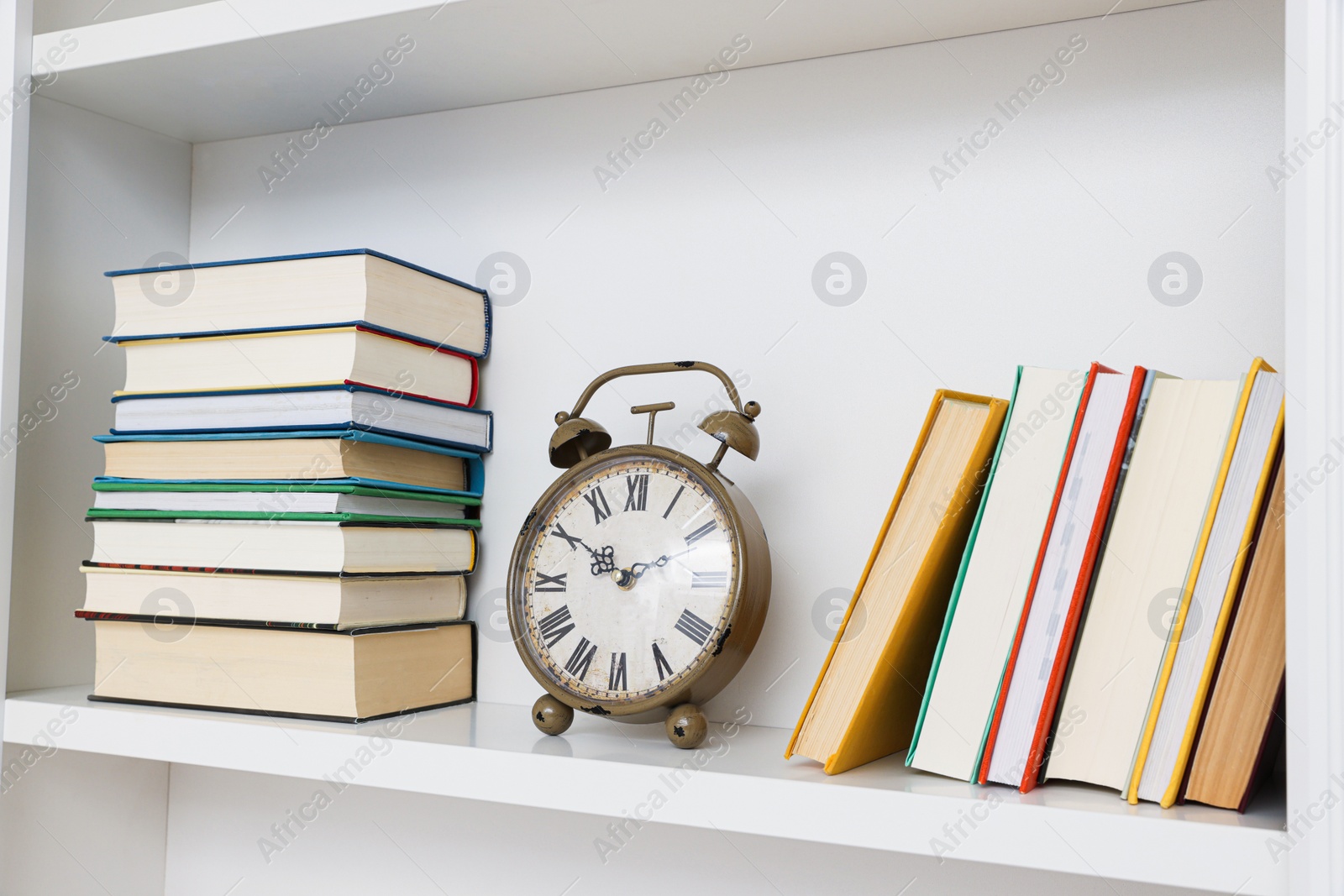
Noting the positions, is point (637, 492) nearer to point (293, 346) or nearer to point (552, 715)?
point (552, 715)

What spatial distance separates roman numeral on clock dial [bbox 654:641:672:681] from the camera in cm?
83

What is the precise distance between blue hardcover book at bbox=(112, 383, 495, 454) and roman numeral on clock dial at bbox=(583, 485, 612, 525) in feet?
0.69

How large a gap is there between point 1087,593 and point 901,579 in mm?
120

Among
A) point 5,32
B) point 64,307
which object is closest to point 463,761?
point 64,307

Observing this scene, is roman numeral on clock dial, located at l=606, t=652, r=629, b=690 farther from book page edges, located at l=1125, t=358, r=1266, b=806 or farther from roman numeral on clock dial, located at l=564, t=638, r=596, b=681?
book page edges, located at l=1125, t=358, r=1266, b=806

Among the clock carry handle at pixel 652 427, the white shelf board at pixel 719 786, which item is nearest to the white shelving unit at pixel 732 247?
the white shelf board at pixel 719 786

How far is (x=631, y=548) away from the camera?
87cm

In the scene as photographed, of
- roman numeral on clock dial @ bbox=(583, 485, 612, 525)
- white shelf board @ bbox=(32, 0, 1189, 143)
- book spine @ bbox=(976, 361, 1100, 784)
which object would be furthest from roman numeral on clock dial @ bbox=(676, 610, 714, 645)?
white shelf board @ bbox=(32, 0, 1189, 143)

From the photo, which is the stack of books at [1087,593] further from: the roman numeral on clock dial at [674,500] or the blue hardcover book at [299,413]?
the blue hardcover book at [299,413]

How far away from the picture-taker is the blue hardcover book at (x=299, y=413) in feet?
3.09

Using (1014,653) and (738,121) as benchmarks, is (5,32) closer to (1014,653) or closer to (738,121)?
(738,121)

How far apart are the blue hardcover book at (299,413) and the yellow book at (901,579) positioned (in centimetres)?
47

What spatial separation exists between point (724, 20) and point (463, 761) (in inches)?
26.0

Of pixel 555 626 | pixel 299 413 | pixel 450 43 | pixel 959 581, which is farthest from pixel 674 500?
pixel 450 43
